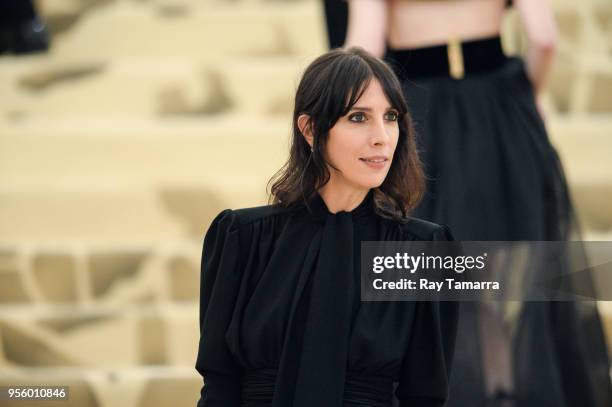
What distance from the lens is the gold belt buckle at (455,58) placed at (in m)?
3.24

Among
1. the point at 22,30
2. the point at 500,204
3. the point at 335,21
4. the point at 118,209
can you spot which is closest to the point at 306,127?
the point at 500,204

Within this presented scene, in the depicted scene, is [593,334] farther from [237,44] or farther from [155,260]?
[237,44]

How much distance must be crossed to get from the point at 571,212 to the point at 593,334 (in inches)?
14.3

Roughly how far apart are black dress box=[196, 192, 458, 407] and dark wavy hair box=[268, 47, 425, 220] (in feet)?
0.11

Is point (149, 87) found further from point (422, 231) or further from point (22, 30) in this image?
point (422, 231)

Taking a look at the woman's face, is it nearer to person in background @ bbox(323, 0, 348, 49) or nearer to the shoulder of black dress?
the shoulder of black dress

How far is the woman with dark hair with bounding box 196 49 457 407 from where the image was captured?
1.83m

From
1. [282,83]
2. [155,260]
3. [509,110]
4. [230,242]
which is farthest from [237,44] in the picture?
[230,242]

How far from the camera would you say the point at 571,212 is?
3197 millimetres

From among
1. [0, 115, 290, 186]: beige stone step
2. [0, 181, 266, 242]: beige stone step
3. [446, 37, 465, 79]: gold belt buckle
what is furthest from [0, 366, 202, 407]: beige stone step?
[446, 37, 465, 79]: gold belt buckle

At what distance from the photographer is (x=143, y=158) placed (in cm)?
449

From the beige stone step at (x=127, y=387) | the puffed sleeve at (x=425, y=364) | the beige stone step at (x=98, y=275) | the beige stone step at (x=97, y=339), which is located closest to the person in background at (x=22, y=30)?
the beige stone step at (x=98, y=275)

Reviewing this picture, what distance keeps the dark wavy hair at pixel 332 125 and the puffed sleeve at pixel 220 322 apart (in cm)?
13

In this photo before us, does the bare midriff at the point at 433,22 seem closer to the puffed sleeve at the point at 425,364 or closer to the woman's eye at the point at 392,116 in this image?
the woman's eye at the point at 392,116
